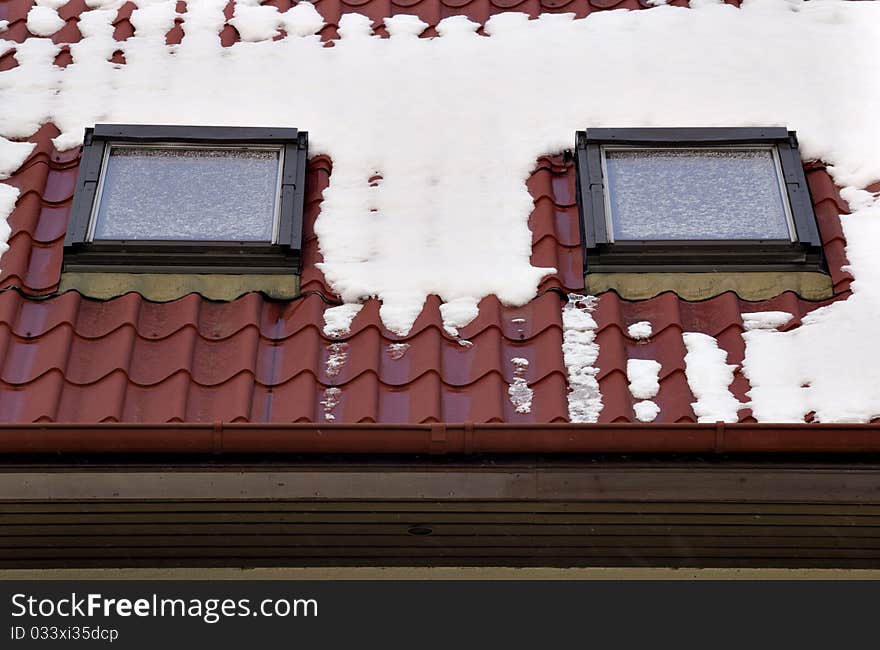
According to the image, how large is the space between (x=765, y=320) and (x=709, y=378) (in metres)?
0.44

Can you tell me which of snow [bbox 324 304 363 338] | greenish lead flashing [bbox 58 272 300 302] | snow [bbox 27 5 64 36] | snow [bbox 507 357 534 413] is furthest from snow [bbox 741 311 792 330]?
snow [bbox 27 5 64 36]

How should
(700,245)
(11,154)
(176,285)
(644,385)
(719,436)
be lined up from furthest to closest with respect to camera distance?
(11,154) < (700,245) < (176,285) < (644,385) < (719,436)

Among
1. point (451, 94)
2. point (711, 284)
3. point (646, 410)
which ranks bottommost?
point (646, 410)

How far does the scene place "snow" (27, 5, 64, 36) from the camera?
654cm

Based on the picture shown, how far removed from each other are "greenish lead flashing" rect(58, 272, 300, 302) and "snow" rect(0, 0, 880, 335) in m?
0.21

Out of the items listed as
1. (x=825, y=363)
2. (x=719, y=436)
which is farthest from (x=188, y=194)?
(x=825, y=363)

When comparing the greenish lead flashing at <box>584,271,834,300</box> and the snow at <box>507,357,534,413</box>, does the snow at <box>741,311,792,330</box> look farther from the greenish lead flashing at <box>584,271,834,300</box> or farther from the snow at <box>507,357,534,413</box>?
the snow at <box>507,357,534,413</box>

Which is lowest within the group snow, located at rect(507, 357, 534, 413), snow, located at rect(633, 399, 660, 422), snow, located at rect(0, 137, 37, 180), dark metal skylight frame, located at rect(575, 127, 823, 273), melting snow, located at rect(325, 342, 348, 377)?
snow, located at rect(633, 399, 660, 422)

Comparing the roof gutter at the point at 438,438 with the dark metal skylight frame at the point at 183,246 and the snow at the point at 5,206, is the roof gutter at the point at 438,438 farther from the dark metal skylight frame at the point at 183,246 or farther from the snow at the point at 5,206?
the snow at the point at 5,206

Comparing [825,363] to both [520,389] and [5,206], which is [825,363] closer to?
[520,389]

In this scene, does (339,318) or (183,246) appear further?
(183,246)

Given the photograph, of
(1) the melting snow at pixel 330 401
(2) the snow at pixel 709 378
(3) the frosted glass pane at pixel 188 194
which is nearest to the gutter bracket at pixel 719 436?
(2) the snow at pixel 709 378

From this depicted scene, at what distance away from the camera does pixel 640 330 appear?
16.1ft
